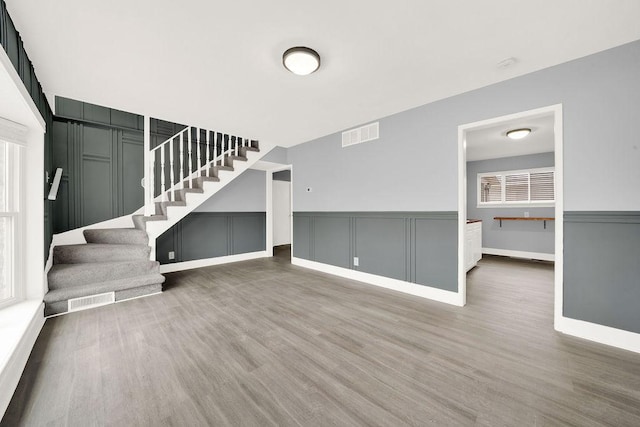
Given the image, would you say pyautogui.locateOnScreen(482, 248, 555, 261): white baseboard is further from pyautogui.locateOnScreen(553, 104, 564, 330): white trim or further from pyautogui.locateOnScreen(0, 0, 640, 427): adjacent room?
pyautogui.locateOnScreen(553, 104, 564, 330): white trim

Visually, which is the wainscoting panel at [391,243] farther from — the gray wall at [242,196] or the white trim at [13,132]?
the white trim at [13,132]

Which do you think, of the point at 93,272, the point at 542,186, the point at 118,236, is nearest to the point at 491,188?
the point at 542,186

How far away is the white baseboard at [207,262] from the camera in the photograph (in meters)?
4.58

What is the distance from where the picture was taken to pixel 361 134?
3998 mm

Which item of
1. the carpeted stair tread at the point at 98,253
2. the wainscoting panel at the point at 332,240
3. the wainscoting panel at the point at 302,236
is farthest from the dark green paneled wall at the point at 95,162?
the wainscoting panel at the point at 332,240

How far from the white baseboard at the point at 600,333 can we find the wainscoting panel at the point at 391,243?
984 mm

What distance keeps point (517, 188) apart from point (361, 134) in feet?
15.1

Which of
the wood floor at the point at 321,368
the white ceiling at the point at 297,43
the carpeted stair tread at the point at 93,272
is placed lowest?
the wood floor at the point at 321,368

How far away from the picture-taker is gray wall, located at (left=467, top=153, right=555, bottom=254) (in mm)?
5473

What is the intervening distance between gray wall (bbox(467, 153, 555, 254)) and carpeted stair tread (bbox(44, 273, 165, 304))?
7.15 metres

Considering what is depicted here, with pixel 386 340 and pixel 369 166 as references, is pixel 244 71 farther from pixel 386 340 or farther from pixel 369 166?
pixel 386 340

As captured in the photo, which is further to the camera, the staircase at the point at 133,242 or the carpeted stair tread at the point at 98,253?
the carpeted stair tread at the point at 98,253

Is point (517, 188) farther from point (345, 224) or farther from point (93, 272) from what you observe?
point (93, 272)

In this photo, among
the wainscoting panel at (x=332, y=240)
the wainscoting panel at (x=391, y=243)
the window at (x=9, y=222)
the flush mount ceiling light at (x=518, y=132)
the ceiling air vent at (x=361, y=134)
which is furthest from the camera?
the wainscoting panel at (x=332, y=240)
